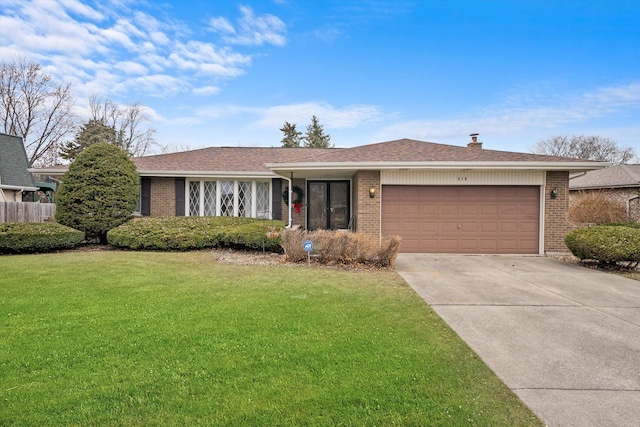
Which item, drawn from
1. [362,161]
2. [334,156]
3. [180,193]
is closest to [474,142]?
[362,161]

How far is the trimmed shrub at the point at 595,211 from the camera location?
16047 mm

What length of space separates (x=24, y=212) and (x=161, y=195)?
22.0 ft

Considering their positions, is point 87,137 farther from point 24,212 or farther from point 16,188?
point 24,212

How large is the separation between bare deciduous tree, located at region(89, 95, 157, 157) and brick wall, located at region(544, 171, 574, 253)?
105 feet

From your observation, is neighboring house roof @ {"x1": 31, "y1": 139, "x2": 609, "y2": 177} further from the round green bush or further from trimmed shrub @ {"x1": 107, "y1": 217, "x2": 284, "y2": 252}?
trimmed shrub @ {"x1": 107, "y1": 217, "x2": 284, "y2": 252}

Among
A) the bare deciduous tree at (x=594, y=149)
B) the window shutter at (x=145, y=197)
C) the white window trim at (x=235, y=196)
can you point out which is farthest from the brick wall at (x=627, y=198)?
the window shutter at (x=145, y=197)

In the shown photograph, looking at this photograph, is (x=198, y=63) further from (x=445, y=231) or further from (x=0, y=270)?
(x=445, y=231)

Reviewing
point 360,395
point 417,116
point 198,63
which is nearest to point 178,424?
point 360,395

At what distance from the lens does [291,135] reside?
129 ft

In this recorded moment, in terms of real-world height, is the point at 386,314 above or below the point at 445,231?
below

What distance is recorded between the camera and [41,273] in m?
6.75

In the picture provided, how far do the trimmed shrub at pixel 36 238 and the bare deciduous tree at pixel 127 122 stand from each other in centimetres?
2306

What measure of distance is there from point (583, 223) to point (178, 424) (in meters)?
19.8

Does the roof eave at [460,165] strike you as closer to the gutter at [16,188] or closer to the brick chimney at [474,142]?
the brick chimney at [474,142]
